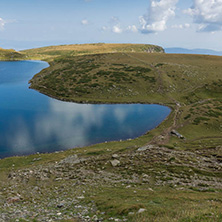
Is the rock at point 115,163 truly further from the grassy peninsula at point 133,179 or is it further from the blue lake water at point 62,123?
the blue lake water at point 62,123

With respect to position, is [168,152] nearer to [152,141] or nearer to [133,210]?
[152,141]

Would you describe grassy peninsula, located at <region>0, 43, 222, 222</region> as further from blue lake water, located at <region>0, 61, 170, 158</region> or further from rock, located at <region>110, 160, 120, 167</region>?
blue lake water, located at <region>0, 61, 170, 158</region>

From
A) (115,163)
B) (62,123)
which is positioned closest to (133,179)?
(115,163)

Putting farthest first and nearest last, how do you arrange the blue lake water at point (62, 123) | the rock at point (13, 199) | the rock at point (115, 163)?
the blue lake water at point (62, 123), the rock at point (115, 163), the rock at point (13, 199)

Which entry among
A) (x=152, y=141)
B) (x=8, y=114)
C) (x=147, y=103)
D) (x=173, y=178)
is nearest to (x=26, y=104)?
(x=8, y=114)

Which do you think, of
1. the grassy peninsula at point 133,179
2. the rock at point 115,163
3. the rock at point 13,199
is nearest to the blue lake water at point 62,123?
the grassy peninsula at point 133,179

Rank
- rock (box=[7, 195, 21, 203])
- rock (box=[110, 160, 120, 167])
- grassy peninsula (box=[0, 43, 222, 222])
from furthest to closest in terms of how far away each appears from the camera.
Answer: rock (box=[110, 160, 120, 167])
rock (box=[7, 195, 21, 203])
grassy peninsula (box=[0, 43, 222, 222])

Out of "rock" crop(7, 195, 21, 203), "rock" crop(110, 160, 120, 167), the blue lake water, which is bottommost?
the blue lake water

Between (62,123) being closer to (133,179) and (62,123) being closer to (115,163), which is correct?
(115,163)

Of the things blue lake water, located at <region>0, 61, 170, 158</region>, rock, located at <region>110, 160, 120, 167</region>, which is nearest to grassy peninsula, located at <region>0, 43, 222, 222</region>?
rock, located at <region>110, 160, 120, 167</region>
